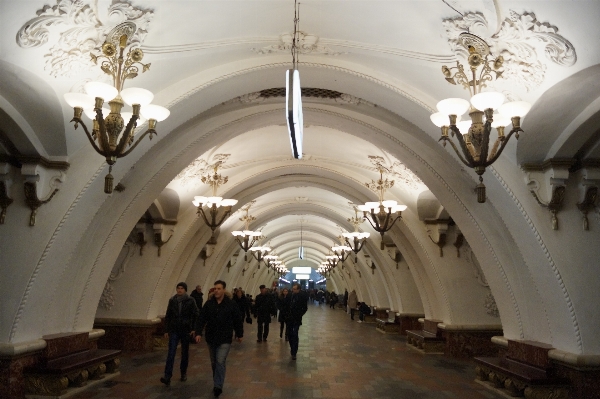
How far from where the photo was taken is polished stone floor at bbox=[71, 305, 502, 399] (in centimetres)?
546

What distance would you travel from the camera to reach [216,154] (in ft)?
28.7

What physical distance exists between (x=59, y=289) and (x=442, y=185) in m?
5.61

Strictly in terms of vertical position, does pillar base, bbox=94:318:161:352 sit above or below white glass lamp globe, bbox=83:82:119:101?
below

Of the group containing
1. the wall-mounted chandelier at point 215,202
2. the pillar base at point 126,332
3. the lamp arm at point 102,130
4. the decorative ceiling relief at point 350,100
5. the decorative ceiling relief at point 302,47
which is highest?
the decorative ceiling relief at point 302,47

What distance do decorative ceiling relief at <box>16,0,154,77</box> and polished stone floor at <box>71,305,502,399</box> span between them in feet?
12.2

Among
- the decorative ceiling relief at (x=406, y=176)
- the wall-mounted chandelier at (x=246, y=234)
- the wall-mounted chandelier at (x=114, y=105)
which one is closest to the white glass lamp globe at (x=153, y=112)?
the wall-mounted chandelier at (x=114, y=105)

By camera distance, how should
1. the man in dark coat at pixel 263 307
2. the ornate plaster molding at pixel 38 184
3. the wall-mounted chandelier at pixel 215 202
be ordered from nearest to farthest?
1. the ornate plaster molding at pixel 38 184
2. the wall-mounted chandelier at pixel 215 202
3. the man in dark coat at pixel 263 307

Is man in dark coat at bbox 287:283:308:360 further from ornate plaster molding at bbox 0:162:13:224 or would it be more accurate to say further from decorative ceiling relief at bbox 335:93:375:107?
ornate plaster molding at bbox 0:162:13:224

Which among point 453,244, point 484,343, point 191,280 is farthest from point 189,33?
point 191,280

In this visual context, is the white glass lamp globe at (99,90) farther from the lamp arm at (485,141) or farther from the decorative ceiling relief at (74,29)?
the lamp arm at (485,141)

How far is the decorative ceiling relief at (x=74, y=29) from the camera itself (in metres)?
3.79

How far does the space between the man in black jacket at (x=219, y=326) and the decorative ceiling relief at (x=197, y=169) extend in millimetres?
3948

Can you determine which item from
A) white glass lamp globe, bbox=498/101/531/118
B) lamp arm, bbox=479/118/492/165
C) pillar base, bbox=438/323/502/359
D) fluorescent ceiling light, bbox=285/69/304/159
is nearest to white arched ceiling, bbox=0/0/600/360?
white glass lamp globe, bbox=498/101/531/118

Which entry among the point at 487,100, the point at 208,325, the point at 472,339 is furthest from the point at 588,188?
the point at 472,339
